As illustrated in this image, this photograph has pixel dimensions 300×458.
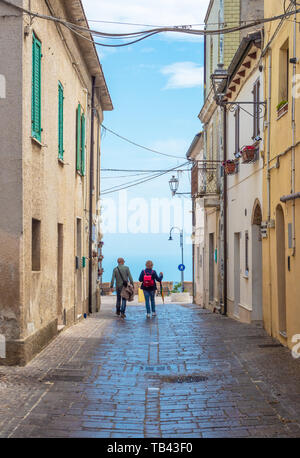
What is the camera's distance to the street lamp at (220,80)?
19.4 metres

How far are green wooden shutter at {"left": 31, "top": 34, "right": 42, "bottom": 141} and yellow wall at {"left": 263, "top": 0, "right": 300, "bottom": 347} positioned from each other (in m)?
4.37

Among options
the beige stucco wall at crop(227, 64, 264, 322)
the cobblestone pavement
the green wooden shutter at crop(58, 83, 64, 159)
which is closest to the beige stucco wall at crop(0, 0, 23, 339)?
the cobblestone pavement

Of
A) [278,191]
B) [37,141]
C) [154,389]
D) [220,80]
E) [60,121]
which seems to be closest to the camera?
[154,389]

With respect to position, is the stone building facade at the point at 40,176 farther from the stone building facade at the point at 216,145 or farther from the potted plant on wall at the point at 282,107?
the stone building facade at the point at 216,145

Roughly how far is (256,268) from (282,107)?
4953 mm

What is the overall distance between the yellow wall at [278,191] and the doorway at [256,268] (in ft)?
6.02

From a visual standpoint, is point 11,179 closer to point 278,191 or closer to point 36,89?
point 36,89

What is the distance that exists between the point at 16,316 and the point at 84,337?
4050 mm

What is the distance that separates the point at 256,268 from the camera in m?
16.5

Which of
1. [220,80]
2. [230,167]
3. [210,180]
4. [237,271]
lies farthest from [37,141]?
[210,180]

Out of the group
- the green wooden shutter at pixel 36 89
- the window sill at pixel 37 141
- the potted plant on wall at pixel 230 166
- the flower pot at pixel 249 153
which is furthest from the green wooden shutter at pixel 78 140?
the green wooden shutter at pixel 36 89

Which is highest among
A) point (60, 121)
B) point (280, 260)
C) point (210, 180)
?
point (60, 121)

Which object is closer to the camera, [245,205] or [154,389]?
[154,389]

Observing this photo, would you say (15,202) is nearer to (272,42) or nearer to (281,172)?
(281,172)
